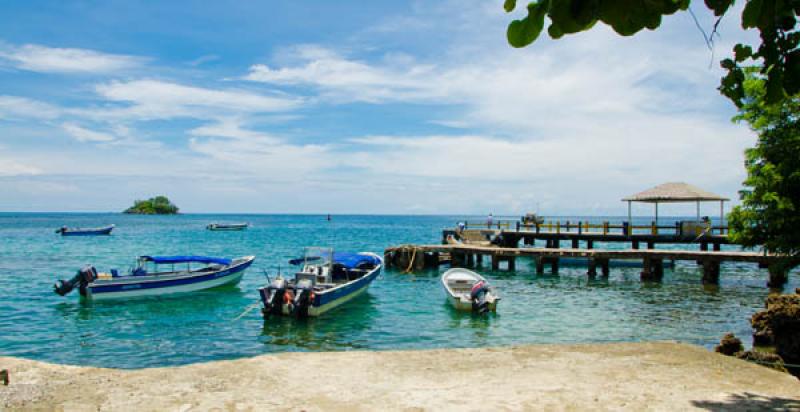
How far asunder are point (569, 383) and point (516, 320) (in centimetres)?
1003

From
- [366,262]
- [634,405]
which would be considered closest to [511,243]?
[366,262]

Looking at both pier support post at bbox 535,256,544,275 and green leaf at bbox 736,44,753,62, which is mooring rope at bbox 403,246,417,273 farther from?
green leaf at bbox 736,44,753,62

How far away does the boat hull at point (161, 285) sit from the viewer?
2289 cm

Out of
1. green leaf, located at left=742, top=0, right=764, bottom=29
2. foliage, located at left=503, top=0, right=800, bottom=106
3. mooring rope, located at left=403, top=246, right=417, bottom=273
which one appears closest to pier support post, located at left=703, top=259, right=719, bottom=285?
mooring rope, located at left=403, top=246, right=417, bottom=273

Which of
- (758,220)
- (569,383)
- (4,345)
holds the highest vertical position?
(758,220)

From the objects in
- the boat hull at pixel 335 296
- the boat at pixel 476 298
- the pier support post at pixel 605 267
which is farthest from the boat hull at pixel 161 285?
the pier support post at pixel 605 267

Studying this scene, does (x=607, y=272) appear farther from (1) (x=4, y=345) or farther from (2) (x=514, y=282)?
(1) (x=4, y=345)

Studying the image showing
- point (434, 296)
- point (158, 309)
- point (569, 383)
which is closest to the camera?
point (569, 383)

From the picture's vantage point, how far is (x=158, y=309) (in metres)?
21.8

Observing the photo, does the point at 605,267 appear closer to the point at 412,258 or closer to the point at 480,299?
the point at 412,258

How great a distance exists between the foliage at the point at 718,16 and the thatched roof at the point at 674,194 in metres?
34.3

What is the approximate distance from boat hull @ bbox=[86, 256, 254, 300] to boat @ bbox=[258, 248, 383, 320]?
199 inches

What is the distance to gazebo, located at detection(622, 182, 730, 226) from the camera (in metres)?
34.3

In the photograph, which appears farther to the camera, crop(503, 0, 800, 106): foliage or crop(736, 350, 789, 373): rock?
crop(736, 350, 789, 373): rock
